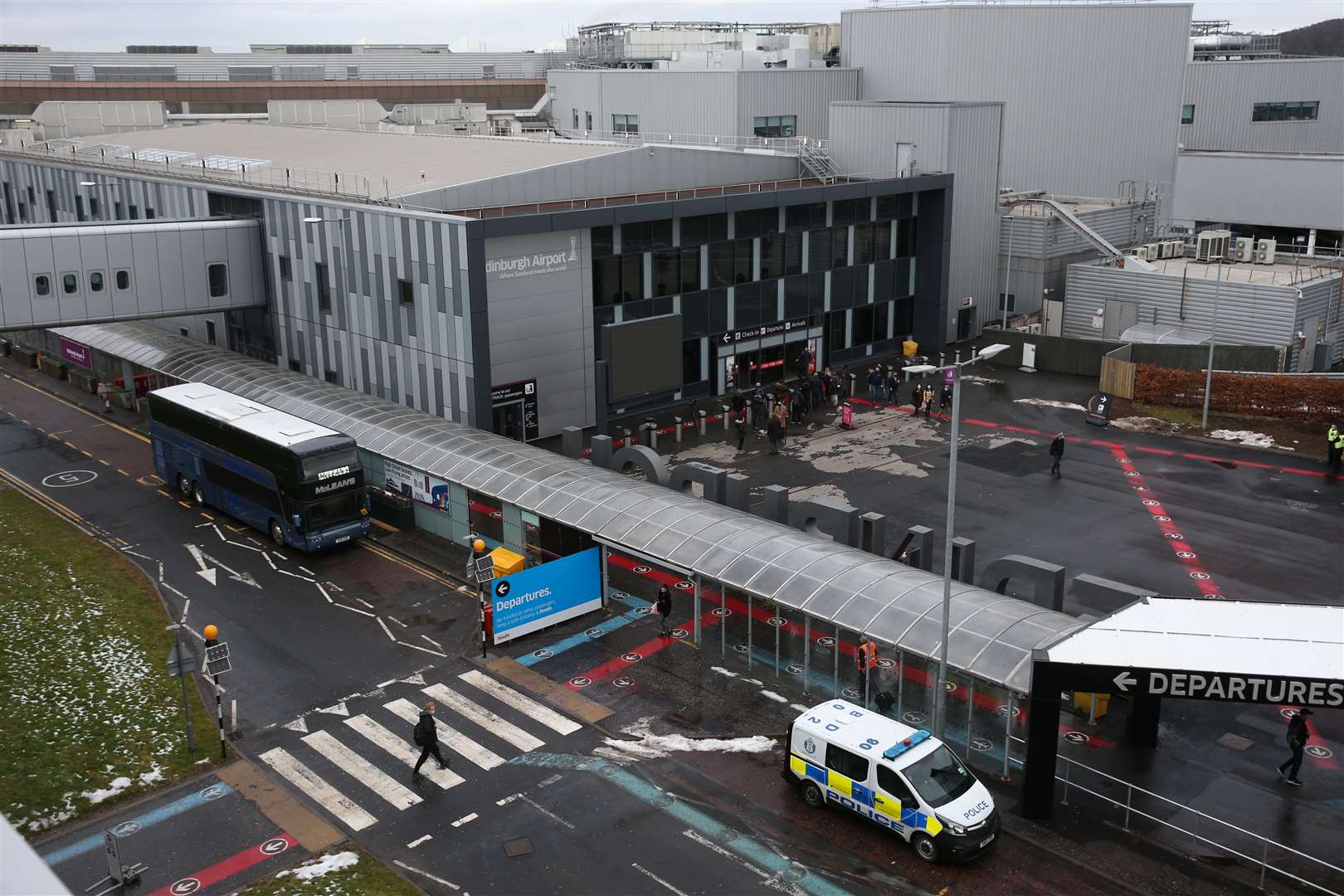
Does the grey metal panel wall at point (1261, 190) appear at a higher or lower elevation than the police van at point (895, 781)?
higher

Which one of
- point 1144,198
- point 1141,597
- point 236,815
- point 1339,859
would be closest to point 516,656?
point 236,815

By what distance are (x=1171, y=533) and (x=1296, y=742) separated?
582 inches

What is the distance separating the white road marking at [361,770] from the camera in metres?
23.3

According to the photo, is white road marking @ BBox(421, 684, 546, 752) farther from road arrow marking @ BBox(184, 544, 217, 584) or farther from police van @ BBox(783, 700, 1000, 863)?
road arrow marking @ BBox(184, 544, 217, 584)

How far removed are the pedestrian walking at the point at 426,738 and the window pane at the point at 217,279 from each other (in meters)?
30.8

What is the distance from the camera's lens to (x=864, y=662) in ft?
82.3

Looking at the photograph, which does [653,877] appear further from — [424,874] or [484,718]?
[484,718]

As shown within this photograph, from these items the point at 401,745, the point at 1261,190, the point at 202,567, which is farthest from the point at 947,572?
the point at 1261,190

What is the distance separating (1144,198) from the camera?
71.4 metres

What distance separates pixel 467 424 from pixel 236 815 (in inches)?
832

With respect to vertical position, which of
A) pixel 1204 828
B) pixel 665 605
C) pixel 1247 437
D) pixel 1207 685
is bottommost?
pixel 1204 828

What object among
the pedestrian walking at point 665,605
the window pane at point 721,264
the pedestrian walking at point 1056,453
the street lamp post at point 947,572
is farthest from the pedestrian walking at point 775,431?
the street lamp post at point 947,572

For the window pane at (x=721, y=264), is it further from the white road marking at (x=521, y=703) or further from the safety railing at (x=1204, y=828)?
the safety railing at (x=1204, y=828)

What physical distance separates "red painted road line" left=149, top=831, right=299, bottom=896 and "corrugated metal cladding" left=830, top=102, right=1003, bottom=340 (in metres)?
45.9
